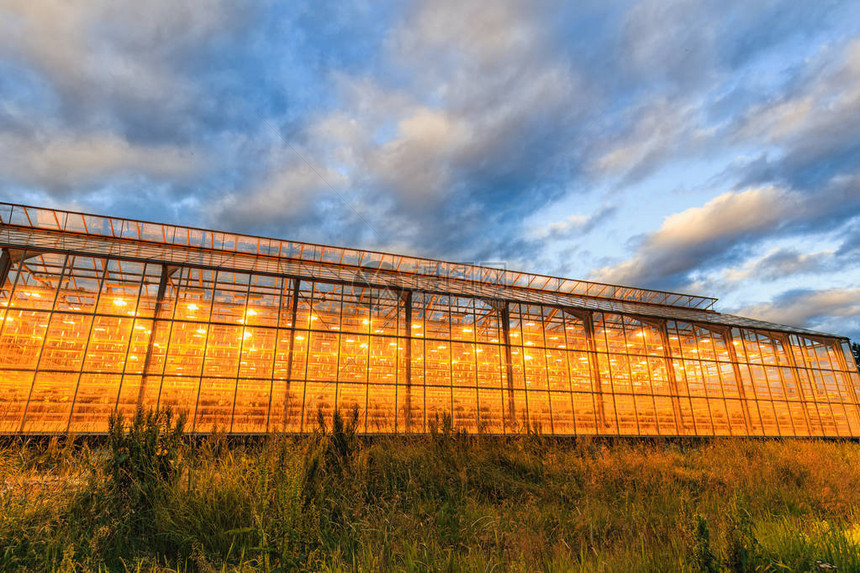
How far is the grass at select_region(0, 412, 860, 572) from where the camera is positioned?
16.5 ft

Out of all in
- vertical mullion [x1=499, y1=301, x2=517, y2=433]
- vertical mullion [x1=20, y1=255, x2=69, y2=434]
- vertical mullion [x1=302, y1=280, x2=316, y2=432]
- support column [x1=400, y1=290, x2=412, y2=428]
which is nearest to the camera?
vertical mullion [x1=20, y1=255, x2=69, y2=434]

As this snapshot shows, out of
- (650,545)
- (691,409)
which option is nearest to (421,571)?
(650,545)

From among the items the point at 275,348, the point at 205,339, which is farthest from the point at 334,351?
the point at 205,339

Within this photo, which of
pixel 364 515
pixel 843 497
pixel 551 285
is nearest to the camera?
pixel 364 515

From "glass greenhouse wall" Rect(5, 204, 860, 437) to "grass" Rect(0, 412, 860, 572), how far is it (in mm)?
5331

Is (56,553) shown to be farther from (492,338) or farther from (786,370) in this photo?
(786,370)

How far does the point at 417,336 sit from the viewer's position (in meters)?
20.8

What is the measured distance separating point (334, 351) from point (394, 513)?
13.2 meters

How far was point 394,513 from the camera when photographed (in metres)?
6.59

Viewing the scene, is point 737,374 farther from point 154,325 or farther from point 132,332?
point 132,332

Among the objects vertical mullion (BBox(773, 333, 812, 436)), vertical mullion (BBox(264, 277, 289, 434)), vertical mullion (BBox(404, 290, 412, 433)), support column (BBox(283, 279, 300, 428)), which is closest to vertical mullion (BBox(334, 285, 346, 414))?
support column (BBox(283, 279, 300, 428))

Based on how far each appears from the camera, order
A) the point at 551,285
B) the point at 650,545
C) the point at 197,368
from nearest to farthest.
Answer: the point at 650,545
the point at 197,368
the point at 551,285

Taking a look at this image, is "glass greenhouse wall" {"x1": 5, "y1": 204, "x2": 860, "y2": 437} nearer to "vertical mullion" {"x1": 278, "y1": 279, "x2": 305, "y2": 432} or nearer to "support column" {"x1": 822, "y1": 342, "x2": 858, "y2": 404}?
"vertical mullion" {"x1": 278, "y1": 279, "x2": 305, "y2": 432}

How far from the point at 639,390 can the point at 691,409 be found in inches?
146
